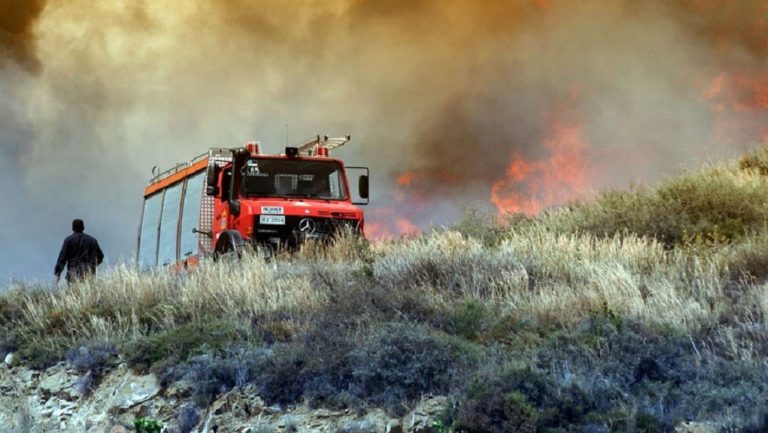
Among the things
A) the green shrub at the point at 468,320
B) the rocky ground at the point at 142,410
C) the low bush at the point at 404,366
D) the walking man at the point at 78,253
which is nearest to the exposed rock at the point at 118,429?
the rocky ground at the point at 142,410

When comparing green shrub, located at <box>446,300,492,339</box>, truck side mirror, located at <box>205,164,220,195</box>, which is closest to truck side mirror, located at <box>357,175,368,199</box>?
truck side mirror, located at <box>205,164,220,195</box>

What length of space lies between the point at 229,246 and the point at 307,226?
147 centimetres

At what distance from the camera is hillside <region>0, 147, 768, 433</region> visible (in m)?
9.67

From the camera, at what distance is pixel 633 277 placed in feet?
47.7

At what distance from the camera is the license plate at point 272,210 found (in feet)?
61.3

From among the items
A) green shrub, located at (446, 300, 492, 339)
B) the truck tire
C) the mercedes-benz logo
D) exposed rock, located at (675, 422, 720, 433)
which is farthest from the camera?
the mercedes-benz logo

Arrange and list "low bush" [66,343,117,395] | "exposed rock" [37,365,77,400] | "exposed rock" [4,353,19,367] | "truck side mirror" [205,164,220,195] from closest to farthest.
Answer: "low bush" [66,343,117,395] < "exposed rock" [37,365,77,400] < "exposed rock" [4,353,19,367] < "truck side mirror" [205,164,220,195]

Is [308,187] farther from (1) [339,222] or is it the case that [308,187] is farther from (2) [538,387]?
(2) [538,387]

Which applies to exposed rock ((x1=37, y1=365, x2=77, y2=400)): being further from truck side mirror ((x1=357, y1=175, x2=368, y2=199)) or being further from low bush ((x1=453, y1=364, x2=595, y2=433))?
truck side mirror ((x1=357, y1=175, x2=368, y2=199))

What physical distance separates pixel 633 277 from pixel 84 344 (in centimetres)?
730

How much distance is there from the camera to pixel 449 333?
39.6 ft

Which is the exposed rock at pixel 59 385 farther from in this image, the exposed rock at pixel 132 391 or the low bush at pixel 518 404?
the low bush at pixel 518 404

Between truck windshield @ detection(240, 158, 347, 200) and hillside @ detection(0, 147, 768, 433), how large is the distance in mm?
1875

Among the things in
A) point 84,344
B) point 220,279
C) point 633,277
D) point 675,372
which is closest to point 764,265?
point 633,277
